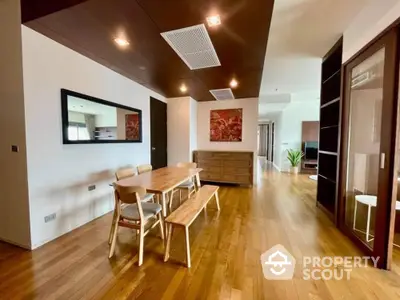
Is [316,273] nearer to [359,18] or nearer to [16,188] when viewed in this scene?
[359,18]

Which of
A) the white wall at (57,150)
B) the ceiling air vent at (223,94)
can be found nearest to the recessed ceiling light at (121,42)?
the white wall at (57,150)

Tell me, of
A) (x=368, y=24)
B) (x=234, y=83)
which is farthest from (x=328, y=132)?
(x=234, y=83)

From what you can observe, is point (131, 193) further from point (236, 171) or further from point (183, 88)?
point (236, 171)

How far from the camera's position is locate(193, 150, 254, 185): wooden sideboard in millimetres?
5121

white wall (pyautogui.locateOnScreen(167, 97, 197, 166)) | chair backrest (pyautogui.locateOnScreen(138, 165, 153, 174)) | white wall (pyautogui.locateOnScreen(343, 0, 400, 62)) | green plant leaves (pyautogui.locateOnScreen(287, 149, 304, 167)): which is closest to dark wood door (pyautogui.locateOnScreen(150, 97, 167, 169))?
white wall (pyautogui.locateOnScreen(167, 97, 197, 166))

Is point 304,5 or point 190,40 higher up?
point 304,5

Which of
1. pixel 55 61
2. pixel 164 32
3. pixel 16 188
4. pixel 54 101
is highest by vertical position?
pixel 164 32

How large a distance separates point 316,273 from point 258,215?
143 centimetres

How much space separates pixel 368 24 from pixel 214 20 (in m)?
1.66

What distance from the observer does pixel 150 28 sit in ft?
6.77

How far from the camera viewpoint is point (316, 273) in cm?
183

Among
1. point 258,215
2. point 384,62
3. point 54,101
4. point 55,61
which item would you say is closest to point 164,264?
point 258,215

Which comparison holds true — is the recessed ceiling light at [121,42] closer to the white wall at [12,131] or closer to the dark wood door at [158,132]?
the white wall at [12,131]

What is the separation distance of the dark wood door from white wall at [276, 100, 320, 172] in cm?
500
